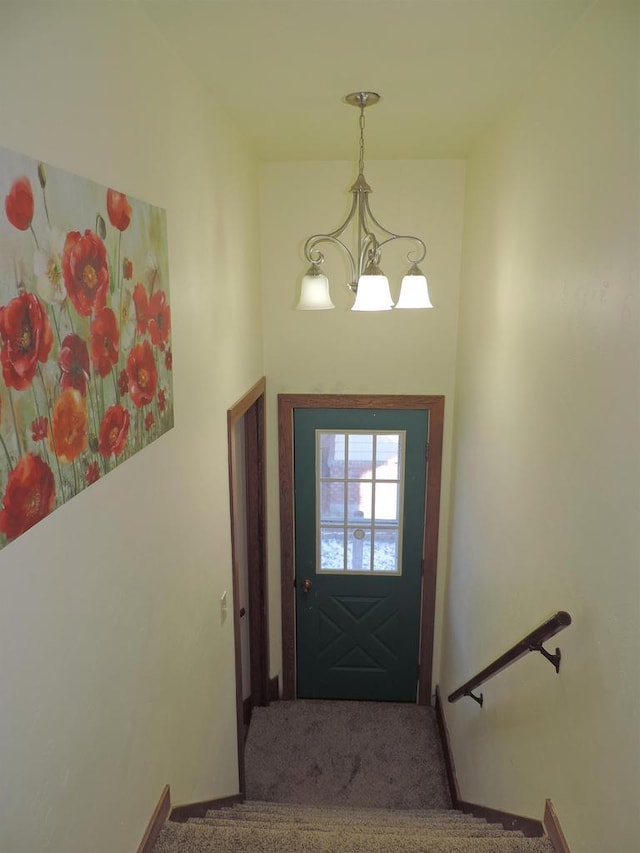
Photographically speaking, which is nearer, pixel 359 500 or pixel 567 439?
pixel 567 439

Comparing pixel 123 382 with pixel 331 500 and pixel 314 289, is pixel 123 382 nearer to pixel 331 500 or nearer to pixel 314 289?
pixel 314 289

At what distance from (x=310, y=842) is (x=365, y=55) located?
8.23ft

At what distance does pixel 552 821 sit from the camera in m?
1.79

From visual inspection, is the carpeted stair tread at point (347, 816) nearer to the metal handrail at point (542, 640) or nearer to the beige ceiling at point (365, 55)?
the metal handrail at point (542, 640)

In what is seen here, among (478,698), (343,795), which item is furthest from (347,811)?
(478,698)

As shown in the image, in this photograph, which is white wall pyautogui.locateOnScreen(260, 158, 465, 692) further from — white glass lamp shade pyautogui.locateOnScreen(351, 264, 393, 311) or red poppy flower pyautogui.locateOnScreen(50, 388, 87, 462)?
red poppy flower pyautogui.locateOnScreen(50, 388, 87, 462)

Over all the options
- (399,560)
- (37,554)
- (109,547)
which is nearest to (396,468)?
(399,560)

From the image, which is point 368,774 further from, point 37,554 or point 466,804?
point 37,554

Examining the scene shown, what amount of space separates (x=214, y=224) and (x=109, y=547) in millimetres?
1422

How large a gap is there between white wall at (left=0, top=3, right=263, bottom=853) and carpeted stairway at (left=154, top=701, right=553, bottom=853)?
27cm

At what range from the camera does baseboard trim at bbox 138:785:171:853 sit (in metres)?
1.78

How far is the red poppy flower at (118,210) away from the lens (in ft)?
4.64

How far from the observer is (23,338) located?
3.51 ft

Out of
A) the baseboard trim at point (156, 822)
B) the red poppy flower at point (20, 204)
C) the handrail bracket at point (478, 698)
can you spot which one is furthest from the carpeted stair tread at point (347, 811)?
the red poppy flower at point (20, 204)
